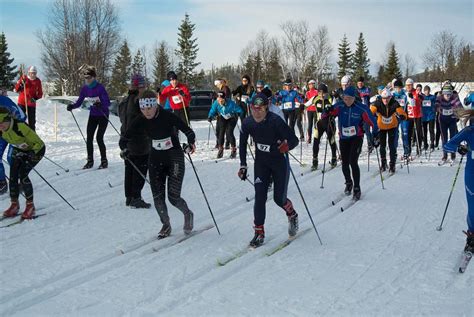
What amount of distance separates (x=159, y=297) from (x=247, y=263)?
1244 mm

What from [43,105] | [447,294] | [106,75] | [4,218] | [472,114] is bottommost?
[447,294]

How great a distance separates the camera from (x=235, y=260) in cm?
519

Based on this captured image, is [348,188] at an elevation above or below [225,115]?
below

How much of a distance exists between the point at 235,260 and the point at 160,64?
5036 centimetres

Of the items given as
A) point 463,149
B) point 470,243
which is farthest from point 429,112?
point 470,243

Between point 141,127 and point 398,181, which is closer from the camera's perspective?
point 141,127

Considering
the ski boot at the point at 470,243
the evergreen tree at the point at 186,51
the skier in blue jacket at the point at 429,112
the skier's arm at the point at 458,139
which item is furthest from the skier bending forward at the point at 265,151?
the evergreen tree at the point at 186,51

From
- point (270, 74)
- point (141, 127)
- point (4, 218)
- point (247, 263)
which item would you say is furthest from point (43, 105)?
point (270, 74)

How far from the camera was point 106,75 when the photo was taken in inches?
1676

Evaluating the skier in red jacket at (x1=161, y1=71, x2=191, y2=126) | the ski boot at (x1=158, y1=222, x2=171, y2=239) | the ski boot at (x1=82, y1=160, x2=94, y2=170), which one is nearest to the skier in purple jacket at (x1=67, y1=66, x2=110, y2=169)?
the ski boot at (x1=82, y1=160, x2=94, y2=170)

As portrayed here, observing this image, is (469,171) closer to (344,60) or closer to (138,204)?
(138,204)

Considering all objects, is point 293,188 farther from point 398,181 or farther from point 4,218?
point 4,218

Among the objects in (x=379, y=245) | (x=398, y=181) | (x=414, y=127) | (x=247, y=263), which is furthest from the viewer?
(x=414, y=127)

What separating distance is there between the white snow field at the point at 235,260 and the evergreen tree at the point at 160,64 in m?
45.6
